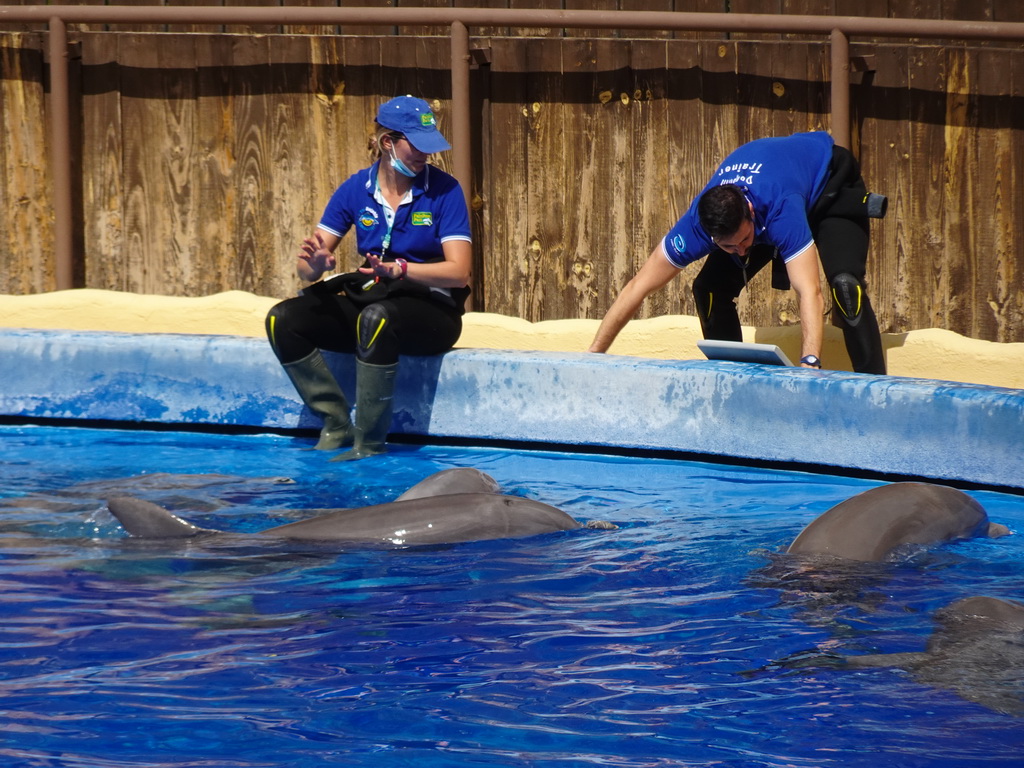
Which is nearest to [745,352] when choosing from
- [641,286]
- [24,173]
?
[641,286]

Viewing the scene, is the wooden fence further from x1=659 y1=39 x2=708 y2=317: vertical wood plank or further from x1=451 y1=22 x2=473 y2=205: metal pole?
x1=451 y1=22 x2=473 y2=205: metal pole

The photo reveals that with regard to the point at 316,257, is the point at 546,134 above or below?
above

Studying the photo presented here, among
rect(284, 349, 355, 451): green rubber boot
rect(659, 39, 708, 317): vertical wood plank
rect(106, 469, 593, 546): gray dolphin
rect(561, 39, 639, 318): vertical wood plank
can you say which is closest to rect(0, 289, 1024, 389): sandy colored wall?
rect(561, 39, 639, 318): vertical wood plank

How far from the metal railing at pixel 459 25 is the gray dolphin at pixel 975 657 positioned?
15.6 feet

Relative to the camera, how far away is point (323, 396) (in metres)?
6.63

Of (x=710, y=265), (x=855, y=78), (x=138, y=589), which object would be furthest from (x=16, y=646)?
(x=855, y=78)

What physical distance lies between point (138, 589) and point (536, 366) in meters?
2.86

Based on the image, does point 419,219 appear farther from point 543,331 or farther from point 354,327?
point 543,331

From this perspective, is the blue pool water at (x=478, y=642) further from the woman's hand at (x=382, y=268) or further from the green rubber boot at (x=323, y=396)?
the woman's hand at (x=382, y=268)

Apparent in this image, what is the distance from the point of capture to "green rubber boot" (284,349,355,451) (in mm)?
6566

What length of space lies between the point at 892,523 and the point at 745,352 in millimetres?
1966

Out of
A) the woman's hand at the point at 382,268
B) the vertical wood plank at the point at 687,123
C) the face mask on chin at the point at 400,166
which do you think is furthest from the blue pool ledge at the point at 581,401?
the vertical wood plank at the point at 687,123

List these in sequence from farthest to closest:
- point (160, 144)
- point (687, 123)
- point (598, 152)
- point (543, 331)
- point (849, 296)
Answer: point (160, 144)
point (598, 152)
point (687, 123)
point (543, 331)
point (849, 296)

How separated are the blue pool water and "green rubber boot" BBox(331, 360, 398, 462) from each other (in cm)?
87
